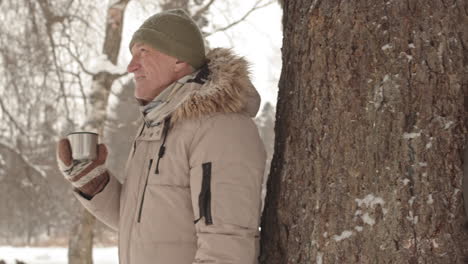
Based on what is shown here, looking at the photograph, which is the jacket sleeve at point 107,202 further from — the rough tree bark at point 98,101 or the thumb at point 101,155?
the rough tree bark at point 98,101

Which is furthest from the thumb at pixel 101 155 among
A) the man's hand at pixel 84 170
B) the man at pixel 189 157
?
the man at pixel 189 157

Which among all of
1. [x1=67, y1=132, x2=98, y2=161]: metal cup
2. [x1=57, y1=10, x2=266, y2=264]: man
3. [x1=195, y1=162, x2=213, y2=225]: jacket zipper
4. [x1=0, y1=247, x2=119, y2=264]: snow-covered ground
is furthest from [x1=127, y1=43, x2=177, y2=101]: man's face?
[x1=0, y1=247, x2=119, y2=264]: snow-covered ground

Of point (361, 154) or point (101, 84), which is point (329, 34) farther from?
point (101, 84)

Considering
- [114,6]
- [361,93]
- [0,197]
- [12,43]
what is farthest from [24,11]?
[361,93]

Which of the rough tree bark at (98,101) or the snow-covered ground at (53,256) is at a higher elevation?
the rough tree bark at (98,101)

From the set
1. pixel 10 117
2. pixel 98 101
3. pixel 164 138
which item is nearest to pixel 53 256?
pixel 10 117

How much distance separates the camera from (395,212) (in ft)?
6.08

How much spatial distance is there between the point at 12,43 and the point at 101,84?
144cm

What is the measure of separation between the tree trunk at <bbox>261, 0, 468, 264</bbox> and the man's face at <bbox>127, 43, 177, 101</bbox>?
21.8 inches

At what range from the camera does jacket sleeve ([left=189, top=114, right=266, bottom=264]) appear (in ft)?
6.35

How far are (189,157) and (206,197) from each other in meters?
0.18

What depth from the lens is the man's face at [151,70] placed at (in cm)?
235

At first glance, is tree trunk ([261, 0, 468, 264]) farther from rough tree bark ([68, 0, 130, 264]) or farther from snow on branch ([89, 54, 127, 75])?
snow on branch ([89, 54, 127, 75])

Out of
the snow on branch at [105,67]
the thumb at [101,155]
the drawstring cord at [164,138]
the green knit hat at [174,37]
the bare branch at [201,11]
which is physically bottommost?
the thumb at [101,155]
